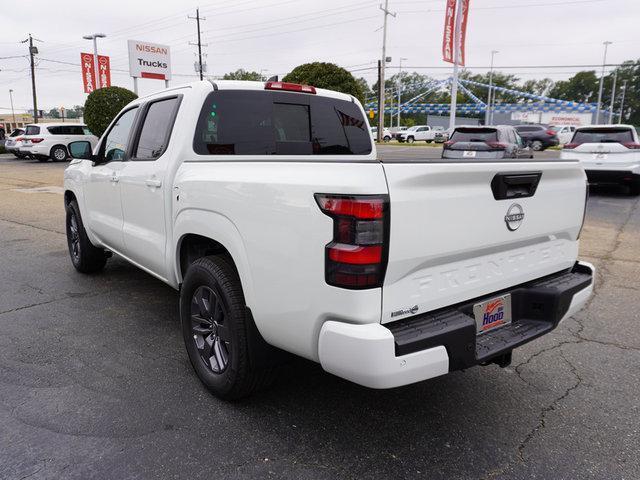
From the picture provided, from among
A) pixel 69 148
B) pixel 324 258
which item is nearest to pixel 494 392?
pixel 324 258

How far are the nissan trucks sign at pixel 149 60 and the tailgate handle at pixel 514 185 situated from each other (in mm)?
32606

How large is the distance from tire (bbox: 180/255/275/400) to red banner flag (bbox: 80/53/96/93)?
110 feet

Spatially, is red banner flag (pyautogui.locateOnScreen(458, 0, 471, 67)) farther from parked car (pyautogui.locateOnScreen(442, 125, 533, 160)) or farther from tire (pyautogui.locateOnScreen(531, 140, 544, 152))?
parked car (pyautogui.locateOnScreen(442, 125, 533, 160))

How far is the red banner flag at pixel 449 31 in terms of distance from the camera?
82.4 ft

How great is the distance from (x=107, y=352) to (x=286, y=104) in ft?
7.36

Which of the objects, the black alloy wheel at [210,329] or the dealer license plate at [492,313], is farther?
the black alloy wheel at [210,329]

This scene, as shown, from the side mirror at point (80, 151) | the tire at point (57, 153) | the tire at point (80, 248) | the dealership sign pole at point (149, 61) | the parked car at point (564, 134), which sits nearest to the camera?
the side mirror at point (80, 151)

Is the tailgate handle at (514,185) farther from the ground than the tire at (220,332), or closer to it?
farther from the ground

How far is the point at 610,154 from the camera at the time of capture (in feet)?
36.4

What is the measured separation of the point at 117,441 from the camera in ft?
8.39

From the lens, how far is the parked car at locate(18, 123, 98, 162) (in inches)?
934

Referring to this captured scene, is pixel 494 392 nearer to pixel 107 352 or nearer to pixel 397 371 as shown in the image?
pixel 397 371

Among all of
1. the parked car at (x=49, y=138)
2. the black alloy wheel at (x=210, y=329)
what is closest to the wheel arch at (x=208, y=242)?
the black alloy wheel at (x=210, y=329)

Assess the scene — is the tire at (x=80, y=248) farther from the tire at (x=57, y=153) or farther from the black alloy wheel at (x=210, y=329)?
the tire at (x=57, y=153)
